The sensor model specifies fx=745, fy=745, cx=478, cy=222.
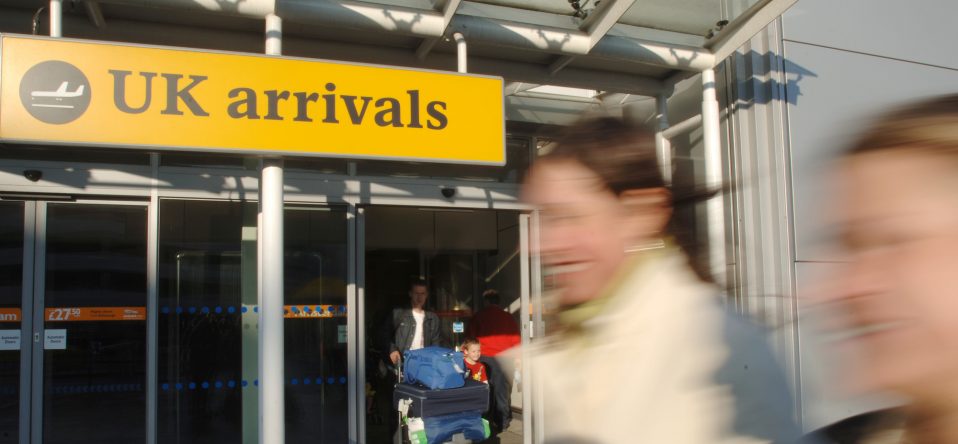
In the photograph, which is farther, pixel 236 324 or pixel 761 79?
pixel 761 79

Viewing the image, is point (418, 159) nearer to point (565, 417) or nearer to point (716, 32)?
point (716, 32)

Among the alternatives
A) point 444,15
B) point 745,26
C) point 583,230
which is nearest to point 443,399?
point 444,15

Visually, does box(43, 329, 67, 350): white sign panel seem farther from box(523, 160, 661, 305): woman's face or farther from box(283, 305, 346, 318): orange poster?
box(523, 160, 661, 305): woman's face

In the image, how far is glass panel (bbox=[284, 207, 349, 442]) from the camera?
6.69 meters

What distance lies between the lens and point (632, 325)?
126 cm

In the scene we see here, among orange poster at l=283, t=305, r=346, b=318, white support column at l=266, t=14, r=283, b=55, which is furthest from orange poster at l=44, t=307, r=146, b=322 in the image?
white support column at l=266, t=14, r=283, b=55

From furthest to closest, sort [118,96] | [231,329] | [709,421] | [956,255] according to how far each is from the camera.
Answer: [231,329] → [118,96] → [709,421] → [956,255]

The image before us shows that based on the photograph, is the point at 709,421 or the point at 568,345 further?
the point at 568,345

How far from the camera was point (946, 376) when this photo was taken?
0.98 metres

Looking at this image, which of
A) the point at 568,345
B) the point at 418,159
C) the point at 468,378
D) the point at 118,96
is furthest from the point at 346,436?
the point at 568,345

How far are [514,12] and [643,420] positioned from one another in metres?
4.77

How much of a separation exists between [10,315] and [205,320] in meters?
1.48

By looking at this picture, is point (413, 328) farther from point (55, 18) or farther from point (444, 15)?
point (55, 18)

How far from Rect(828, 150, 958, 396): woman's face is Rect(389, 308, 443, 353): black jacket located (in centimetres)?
650
